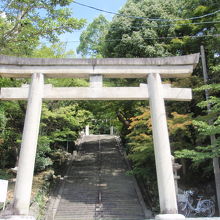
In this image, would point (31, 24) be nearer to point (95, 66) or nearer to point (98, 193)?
point (95, 66)

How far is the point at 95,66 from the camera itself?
24.5 feet

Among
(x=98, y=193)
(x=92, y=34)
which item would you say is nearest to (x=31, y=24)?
(x=98, y=193)

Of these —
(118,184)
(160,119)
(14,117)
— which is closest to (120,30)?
(14,117)

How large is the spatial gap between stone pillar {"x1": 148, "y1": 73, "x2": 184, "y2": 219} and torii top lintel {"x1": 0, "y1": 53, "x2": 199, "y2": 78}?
15.4 inches

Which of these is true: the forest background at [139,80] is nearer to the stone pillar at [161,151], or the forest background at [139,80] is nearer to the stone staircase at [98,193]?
the stone staircase at [98,193]

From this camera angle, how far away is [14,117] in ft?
→ 49.1

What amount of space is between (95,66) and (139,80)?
28.4 ft

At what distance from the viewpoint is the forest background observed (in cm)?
1044

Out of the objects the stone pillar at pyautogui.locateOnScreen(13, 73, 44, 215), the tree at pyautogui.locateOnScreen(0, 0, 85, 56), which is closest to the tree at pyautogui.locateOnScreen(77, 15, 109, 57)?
the tree at pyautogui.locateOnScreen(0, 0, 85, 56)

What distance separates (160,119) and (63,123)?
9.59 m

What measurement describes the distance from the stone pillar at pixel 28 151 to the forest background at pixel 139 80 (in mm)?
4069

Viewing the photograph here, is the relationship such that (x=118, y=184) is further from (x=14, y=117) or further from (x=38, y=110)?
(x=38, y=110)

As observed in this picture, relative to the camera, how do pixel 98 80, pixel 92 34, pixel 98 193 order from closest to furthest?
pixel 98 80 < pixel 98 193 < pixel 92 34

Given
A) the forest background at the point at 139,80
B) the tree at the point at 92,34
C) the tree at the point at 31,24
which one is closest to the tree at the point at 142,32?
the forest background at the point at 139,80
